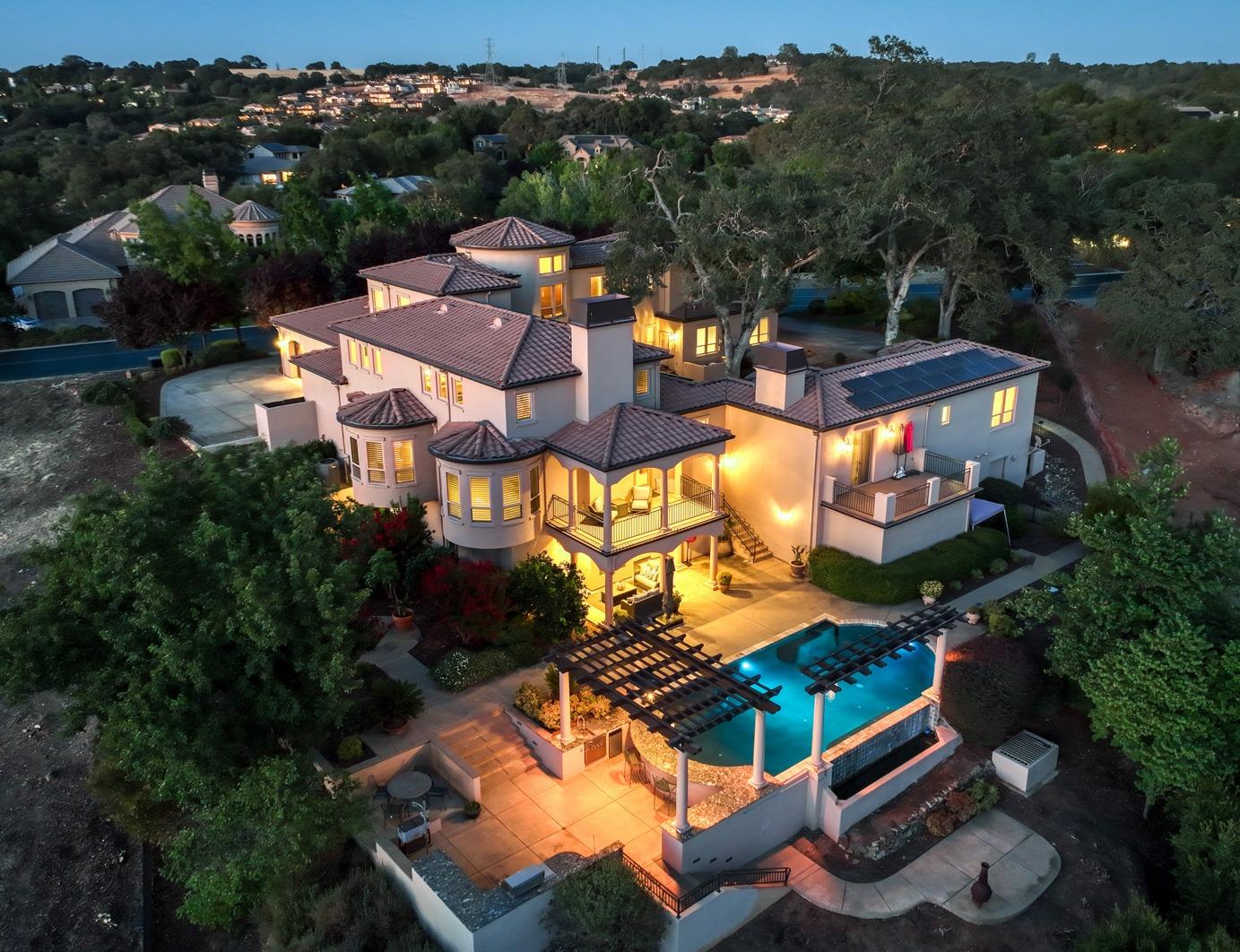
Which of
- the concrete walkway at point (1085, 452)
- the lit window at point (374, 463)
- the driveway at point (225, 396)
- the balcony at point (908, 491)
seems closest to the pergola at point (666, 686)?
the balcony at point (908, 491)

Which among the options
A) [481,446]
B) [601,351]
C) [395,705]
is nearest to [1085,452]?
[601,351]

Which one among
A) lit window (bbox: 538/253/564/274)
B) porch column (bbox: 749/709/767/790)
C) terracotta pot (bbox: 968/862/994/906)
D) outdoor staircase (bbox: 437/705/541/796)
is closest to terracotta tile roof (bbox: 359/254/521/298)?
lit window (bbox: 538/253/564/274)

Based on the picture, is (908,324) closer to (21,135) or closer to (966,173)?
(966,173)

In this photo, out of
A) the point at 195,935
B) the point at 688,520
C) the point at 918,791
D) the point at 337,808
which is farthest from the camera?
the point at 688,520

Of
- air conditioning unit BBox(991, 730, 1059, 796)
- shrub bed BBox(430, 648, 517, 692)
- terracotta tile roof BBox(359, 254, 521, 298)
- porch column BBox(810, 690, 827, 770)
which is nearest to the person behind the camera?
porch column BBox(810, 690, 827, 770)

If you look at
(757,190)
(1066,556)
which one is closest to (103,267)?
(757,190)

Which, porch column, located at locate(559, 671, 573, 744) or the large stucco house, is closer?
porch column, located at locate(559, 671, 573, 744)

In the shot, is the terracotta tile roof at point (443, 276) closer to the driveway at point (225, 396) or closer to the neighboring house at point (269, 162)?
the driveway at point (225, 396)

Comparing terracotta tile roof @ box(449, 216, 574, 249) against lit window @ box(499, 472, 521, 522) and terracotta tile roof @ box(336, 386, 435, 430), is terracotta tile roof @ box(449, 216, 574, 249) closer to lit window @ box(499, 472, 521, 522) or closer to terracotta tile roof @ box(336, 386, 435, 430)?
terracotta tile roof @ box(336, 386, 435, 430)
